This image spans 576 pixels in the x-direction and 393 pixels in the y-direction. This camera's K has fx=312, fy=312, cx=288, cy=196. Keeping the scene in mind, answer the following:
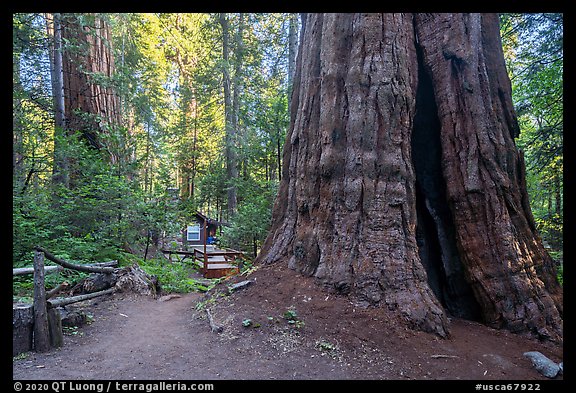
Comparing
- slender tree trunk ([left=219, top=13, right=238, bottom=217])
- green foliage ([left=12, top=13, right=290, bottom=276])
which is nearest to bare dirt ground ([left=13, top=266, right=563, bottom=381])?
green foliage ([left=12, top=13, right=290, bottom=276])

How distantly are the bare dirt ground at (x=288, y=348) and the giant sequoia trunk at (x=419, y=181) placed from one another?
0.36 meters

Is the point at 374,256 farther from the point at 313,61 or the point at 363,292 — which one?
the point at 313,61

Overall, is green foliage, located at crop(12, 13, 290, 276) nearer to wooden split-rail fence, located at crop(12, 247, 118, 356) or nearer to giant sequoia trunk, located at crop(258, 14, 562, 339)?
wooden split-rail fence, located at crop(12, 247, 118, 356)

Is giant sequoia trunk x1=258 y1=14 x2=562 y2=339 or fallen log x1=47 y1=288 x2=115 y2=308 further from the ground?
giant sequoia trunk x1=258 y1=14 x2=562 y2=339

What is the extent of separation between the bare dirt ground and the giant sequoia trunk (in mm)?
362

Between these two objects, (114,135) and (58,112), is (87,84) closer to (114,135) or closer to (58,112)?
(58,112)

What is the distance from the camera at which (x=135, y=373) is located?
3.61 meters

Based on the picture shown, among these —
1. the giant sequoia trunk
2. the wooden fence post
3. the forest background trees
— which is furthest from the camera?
the forest background trees

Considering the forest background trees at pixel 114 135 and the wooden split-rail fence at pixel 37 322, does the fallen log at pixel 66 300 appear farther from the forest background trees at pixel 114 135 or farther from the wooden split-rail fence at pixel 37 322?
the forest background trees at pixel 114 135

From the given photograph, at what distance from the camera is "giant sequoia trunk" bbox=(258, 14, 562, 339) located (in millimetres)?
4836

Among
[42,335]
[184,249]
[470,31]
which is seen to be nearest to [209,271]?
[184,249]
